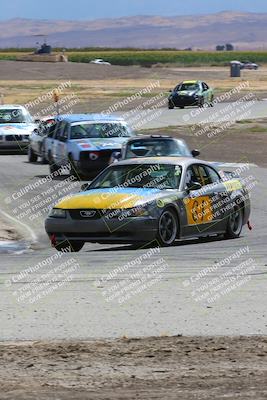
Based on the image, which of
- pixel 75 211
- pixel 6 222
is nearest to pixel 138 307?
pixel 75 211

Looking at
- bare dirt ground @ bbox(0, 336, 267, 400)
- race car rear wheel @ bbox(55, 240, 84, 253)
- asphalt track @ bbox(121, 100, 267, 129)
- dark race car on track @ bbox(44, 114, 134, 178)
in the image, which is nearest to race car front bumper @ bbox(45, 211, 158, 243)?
race car rear wheel @ bbox(55, 240, 84, 253)

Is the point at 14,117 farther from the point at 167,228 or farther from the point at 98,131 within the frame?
the point at 167,228

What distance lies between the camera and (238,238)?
17312 millimetres

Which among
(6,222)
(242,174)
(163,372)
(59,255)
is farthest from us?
(242,174)

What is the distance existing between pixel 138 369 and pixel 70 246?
8856 millimetres

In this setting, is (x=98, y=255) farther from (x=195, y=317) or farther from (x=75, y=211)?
(x=195, y=317)

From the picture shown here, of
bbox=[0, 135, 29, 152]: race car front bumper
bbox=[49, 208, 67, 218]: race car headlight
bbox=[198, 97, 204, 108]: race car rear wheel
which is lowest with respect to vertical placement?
bbox=[198, 97, 204, 108]: race car rear wheel

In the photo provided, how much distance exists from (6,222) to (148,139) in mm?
4970

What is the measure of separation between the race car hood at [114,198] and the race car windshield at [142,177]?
25 centimetres

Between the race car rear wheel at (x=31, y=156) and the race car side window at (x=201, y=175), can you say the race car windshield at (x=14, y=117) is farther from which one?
the race car side window at (x=201, y=175)

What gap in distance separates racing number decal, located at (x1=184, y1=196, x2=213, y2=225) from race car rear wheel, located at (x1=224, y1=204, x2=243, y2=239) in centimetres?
49

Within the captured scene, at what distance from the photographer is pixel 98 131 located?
27609 mm

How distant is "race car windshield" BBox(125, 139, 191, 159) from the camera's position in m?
23.4

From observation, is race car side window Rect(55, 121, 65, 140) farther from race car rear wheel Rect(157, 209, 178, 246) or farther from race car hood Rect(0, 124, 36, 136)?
race car rear wheel Rect(157, 209, 178, 246)
